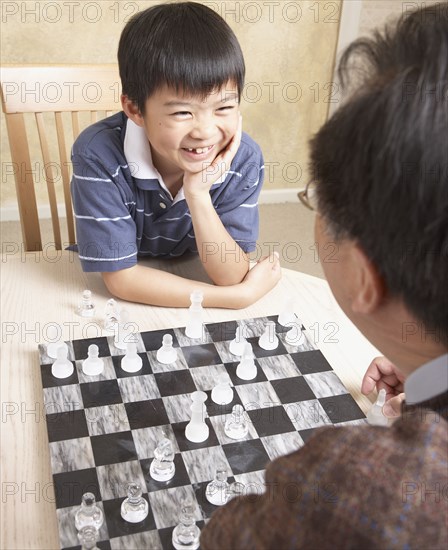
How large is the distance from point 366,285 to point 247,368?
532mm

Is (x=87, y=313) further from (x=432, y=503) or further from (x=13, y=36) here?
(x=13, y=36)

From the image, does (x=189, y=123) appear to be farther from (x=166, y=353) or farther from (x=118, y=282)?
(x=166, y=353)

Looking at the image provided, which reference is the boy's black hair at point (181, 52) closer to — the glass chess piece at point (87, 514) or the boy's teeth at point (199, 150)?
the boy's teeth at point (199, 150)

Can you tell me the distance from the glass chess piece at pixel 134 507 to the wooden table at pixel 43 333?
10 centimetres

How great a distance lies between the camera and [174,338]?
4.33 feet

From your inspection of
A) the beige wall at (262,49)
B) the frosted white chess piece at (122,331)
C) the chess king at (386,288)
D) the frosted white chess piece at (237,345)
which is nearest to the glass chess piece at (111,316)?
the frosted white chess piece at (122,331)

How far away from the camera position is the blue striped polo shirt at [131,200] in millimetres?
1511

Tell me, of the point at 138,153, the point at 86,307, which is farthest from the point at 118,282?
the point at 138,153

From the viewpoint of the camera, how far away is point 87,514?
920 mm

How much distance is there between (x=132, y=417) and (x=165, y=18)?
2.79 feet

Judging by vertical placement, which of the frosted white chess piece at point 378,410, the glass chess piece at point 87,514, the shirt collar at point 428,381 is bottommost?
the frosted white chess piece at point 378,410

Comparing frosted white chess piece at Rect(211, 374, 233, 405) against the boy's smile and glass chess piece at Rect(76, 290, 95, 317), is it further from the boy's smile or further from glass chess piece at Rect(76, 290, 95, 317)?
the boy's smile

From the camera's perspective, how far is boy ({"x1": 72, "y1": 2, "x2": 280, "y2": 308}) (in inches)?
56.4

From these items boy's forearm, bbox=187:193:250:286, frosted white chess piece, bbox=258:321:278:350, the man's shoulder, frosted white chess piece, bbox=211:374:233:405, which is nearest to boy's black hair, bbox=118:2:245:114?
the man's shoulder
